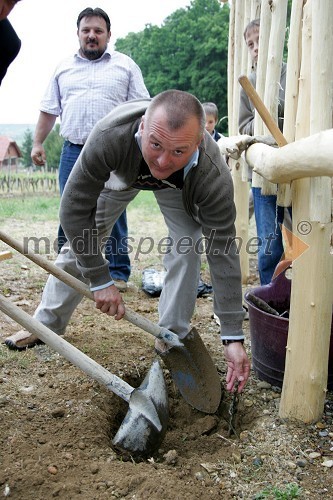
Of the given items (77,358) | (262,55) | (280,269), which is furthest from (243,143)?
(77,358)

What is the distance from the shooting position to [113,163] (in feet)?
8.64

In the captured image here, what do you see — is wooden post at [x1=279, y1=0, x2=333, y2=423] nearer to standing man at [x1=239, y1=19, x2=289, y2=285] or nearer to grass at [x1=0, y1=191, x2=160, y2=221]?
standing man at [x1=239, y1=19, x2=289, y2=285]

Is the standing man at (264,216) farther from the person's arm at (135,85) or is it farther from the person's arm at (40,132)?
the person's arm at (40,132)

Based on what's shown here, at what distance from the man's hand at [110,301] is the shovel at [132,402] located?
28cm

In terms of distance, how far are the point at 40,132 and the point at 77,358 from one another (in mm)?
3313

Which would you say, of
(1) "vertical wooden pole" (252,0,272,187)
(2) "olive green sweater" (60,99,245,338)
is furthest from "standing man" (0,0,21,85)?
(1) "vertical wooden pole" (252,0,272,187)

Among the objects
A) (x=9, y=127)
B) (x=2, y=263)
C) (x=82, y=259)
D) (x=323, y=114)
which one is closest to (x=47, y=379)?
(x=82, y=259)

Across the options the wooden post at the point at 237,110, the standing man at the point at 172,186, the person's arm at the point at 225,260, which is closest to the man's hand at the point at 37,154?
the wooden post at the point at 237,110

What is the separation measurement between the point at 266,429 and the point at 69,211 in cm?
149

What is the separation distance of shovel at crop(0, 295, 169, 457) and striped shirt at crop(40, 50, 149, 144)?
8.32 ft

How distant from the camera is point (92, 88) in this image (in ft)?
16.2

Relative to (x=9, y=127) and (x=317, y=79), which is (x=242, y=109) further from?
(x=9, y=127)

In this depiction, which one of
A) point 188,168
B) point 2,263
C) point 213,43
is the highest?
point 213,43

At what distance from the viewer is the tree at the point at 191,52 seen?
30.5 metres
